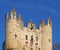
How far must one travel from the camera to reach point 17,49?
214ft

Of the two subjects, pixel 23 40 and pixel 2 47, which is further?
pixel 2 47

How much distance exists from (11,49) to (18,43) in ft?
6.36

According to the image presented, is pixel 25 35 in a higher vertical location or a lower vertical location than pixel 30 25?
lower

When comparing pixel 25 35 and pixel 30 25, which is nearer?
pixel 25 35

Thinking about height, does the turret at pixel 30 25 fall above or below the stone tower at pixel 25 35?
above

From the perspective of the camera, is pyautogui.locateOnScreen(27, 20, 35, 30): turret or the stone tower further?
pyautogui.locateOnScreen(27, 20, 35, 30): turret

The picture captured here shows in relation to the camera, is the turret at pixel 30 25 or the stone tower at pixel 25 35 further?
the turret at pixel 30 25

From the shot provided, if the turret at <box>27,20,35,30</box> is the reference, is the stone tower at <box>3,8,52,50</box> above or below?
below

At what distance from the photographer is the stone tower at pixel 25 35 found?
65312 mm

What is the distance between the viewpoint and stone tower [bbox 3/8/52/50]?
65.3 meters

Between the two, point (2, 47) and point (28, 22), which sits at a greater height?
point (28, 22)

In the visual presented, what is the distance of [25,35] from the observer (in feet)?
218

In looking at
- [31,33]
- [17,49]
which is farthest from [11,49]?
[31,33]

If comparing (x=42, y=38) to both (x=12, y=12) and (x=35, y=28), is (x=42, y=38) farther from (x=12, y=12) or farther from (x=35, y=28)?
(x=12, y=12)
